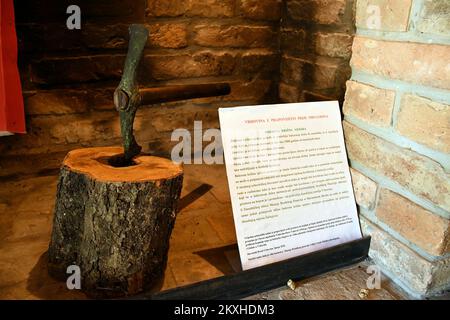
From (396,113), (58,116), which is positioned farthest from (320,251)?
(58,116)

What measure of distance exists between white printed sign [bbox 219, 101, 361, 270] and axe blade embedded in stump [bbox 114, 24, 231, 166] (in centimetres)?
27

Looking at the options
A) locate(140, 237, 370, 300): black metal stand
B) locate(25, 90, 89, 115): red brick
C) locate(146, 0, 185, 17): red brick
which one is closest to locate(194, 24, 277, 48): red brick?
locate(146, 0, 185, 17): red brick

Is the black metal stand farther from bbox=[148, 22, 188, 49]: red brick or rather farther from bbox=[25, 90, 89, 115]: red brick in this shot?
bbox=[148, 22, 188, 49]: red brick

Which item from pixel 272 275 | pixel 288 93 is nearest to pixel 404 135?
pixel 272 275

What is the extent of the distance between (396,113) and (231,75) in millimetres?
1084

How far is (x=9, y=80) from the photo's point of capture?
61.3 inches

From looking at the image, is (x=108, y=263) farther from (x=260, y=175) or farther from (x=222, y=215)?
(x=222, y=215)

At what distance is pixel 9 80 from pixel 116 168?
0.79 metres

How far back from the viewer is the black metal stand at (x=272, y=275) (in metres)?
1.04

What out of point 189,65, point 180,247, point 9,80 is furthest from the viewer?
point 189,65

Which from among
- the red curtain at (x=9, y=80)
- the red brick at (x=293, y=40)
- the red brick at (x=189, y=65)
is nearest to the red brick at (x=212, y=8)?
the red brick at (x=189, y=65)

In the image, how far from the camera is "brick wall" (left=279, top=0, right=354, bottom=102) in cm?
163

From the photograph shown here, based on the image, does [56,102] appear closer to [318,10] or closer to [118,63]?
[118,63]

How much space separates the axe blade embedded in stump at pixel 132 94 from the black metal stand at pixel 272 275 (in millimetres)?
470
